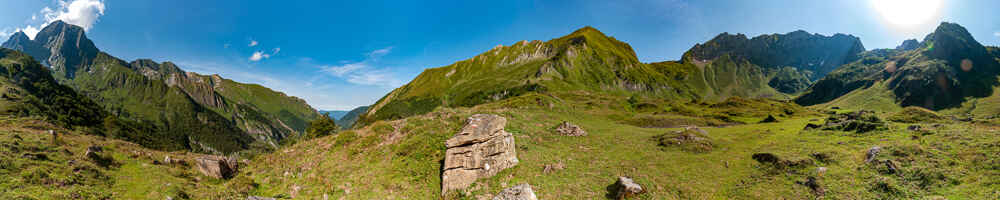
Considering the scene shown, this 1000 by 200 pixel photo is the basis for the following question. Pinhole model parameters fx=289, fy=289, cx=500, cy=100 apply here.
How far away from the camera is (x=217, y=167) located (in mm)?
18766

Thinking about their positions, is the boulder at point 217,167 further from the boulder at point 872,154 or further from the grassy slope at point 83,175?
the boulder at point 872,154

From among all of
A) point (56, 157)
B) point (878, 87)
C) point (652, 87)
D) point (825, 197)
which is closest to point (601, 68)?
point (652, 87)

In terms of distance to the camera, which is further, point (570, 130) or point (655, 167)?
point (570, 130)

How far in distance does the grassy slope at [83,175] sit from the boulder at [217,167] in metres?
0.49

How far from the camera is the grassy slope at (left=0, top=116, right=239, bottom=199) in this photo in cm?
1241

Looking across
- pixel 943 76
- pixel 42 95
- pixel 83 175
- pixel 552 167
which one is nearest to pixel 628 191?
pixel 552 167

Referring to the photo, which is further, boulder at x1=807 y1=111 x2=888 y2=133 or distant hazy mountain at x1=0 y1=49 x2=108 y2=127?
distant hazy mountain at x1=0 y1=49 x2=108 y2=127

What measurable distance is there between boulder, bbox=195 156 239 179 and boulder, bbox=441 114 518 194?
14.8 meters

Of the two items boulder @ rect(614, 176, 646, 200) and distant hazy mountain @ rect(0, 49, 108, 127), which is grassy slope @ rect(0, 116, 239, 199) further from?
distant hazy mountain @ rect(0, 49, 108, 127)

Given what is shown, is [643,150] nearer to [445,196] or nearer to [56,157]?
[445,196]

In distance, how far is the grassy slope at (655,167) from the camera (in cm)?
1339

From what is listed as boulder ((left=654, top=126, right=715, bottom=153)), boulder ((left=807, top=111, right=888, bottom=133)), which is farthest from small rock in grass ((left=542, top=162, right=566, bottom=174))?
boulder ((left=807, top=111, right=888, bottom=133))

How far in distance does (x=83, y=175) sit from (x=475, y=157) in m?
19.1

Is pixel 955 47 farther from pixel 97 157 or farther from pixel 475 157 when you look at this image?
pixel 97 157
